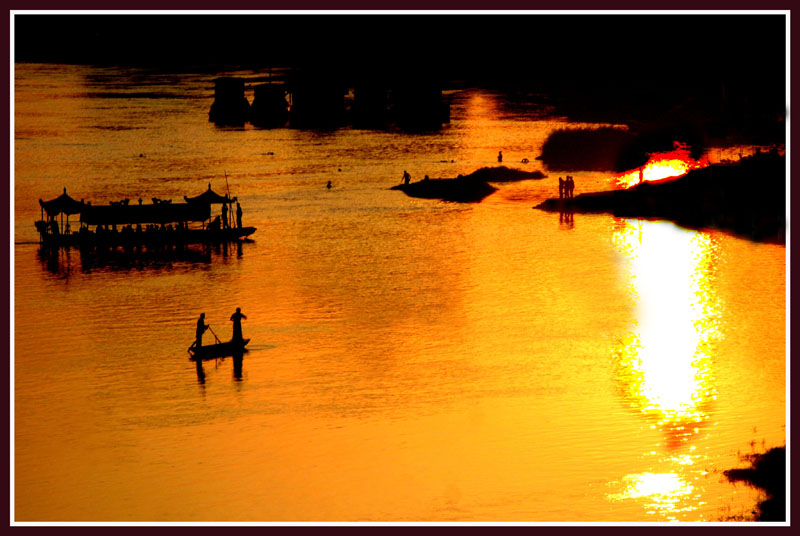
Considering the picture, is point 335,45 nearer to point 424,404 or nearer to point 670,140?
point 670,140

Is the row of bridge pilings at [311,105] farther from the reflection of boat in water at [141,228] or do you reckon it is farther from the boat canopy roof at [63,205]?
the boat canopy roof at [63,205]

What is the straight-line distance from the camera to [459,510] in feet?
83.4

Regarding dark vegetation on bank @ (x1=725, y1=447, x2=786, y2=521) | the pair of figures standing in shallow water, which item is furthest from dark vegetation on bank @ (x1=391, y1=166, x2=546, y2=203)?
dark vegetation on bank @ (x1=725, y1=447, x2=786, y2=521)

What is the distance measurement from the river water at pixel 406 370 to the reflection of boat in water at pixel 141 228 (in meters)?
1.07

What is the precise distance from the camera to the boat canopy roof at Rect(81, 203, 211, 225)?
191 feet

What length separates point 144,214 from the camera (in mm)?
58344

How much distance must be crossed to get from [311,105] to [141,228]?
70301 mm

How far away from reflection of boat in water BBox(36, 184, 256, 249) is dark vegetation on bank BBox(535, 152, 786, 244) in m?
19.5

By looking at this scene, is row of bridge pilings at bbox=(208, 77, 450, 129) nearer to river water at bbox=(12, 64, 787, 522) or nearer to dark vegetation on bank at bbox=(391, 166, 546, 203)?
dark vegetation on bank at bbox=(391, 166, 546, 203)

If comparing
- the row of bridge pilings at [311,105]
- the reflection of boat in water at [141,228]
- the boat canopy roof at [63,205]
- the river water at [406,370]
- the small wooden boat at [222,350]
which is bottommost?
the river water at [406,370]

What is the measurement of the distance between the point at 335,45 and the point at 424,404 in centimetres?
12863

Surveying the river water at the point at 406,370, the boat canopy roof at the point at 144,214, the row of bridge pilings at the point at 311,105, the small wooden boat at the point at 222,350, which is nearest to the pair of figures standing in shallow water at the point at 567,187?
the river water at the point at 406,370

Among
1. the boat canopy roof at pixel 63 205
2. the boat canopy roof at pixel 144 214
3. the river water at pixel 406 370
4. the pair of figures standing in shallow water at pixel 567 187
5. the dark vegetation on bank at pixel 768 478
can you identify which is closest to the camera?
the dark vegetation on bank at pixel 768 478

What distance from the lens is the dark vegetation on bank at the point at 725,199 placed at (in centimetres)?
5884
